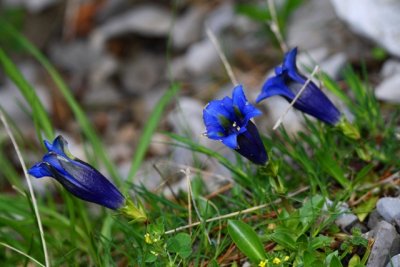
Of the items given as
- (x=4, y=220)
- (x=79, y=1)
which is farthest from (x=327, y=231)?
(x=79, y=1)

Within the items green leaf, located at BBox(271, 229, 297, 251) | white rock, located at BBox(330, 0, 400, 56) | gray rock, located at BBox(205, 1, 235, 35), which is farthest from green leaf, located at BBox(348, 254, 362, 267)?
gray rock, located at BBox(205, 1, 235, 35)

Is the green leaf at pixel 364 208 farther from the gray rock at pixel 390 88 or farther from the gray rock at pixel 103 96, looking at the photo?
the gray rock at pixel 103 96

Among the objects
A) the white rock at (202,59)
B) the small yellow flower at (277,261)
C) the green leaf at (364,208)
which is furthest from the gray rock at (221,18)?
the small yellow flower at (277,261)

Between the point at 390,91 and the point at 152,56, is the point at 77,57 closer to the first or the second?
the point at 152,56

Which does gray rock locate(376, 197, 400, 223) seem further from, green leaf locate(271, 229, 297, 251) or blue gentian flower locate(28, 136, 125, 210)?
blue gentian flower locate(28, 136, 125, 210)

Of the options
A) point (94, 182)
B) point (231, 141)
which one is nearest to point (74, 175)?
point (94, 182)

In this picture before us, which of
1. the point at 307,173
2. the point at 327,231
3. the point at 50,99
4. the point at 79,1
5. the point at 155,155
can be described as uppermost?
the point at 79,1

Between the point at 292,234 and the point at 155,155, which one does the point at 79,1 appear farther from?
the point at 292,234
